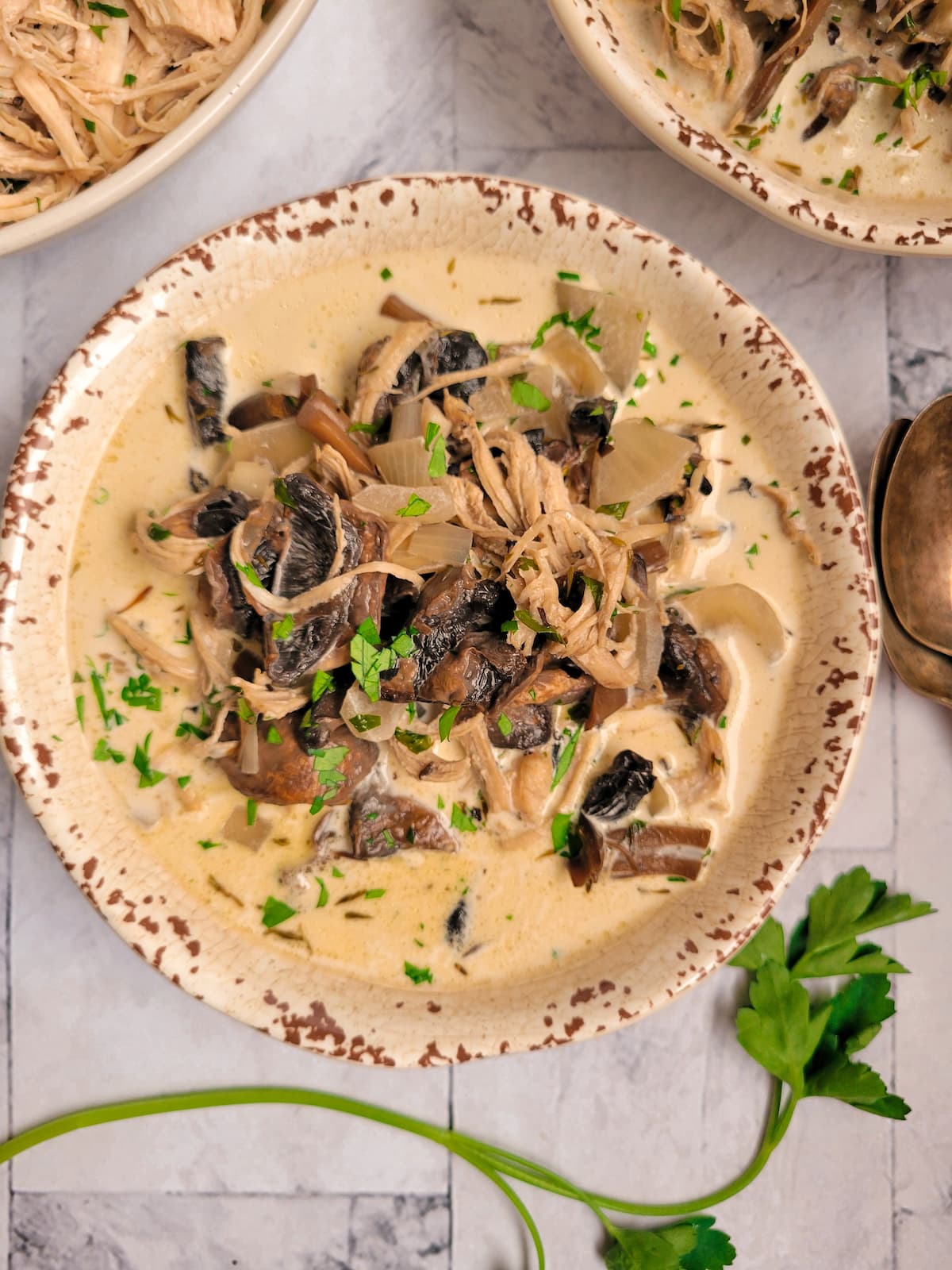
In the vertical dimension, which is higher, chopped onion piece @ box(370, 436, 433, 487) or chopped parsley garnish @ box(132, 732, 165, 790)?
chopped onion piece @ box(370, 436, 433, 487)

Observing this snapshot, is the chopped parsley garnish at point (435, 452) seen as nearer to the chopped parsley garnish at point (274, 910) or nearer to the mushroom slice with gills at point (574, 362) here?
the mushroom slice with gills at point (574, 362)

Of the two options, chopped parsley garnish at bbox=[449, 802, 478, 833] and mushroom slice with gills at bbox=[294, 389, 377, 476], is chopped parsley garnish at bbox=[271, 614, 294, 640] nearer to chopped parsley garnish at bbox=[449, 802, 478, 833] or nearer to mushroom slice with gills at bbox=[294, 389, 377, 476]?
mushroom slice with gills at bbox=[294, 389, 377, 476]

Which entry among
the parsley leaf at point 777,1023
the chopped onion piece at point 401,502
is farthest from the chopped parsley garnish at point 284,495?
the parsley leaf at point 777,1023

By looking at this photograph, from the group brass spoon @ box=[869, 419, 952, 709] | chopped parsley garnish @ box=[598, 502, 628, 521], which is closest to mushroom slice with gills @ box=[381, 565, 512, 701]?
chopped parsley garnish @ box=[598, 502, 628, 521]

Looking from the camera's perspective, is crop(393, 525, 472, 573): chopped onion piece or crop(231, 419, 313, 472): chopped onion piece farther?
crop(231, 419, 313, 472): chopped onion piece

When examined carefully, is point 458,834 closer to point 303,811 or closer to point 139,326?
point 303,811

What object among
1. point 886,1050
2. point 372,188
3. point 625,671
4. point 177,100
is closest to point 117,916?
point 625,671

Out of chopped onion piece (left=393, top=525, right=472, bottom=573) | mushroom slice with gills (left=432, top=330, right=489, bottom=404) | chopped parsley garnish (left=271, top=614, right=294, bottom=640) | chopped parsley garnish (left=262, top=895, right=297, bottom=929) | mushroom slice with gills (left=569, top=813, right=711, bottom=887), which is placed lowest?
chopped parsley garnish (left=262, top=895, right=297, bottom=929)
